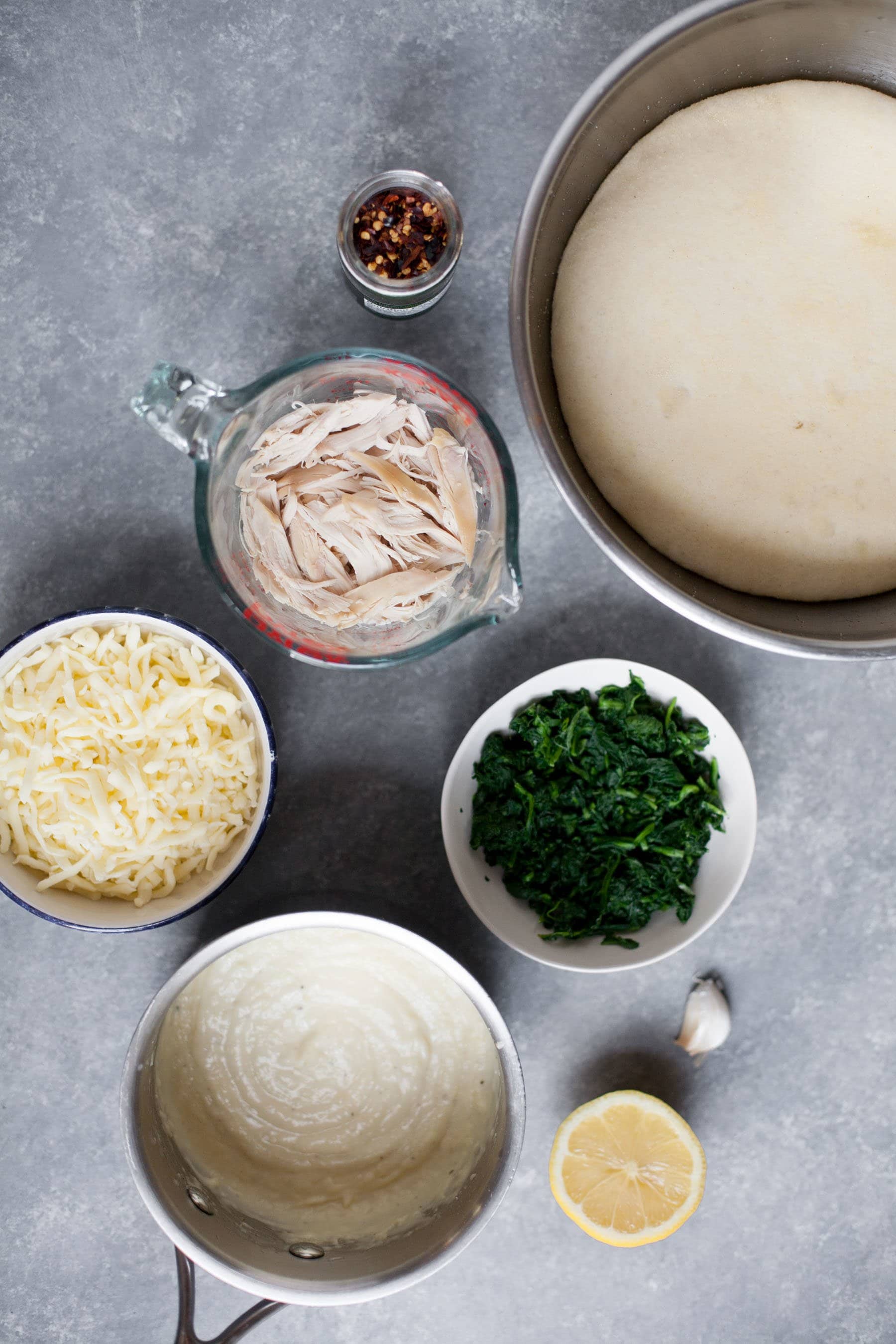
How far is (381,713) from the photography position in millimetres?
1378

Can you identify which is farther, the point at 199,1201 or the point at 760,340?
the point at 199,1201

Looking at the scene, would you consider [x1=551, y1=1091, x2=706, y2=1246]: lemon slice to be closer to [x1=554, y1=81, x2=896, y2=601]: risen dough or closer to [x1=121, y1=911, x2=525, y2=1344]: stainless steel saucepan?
[x1=121, y1=911, x2=525, y2=1344]: stainless steel saucepan

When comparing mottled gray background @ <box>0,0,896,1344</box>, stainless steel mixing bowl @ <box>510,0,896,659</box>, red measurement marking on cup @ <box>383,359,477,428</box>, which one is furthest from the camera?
mottled gray background @ <box>0,0,896,1344</box>

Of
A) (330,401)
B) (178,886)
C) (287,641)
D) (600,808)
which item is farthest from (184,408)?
(600,808)

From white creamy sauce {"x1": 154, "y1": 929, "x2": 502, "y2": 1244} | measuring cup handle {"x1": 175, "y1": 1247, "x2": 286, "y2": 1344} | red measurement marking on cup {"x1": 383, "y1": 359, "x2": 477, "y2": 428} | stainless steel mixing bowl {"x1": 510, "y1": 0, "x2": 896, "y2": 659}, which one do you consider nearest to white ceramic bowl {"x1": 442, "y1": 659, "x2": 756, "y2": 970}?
white creamy sauce {"x1": 154, "y1": 929, "x2": 502, "y2": 1244}

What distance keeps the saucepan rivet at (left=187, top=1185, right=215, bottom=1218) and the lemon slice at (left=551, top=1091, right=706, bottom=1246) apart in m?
0.47

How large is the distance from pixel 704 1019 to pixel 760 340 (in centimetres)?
94

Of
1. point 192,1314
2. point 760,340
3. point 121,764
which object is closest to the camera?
point 760,340

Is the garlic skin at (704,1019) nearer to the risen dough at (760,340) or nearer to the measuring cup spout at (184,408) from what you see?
the risen dough at (760,340)

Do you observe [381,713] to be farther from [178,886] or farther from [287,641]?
[178,886]

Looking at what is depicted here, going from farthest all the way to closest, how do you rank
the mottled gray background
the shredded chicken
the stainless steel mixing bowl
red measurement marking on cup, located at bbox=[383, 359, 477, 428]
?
the mottled gray background → red measurement marking on cup, located at bbox=[383, 359, 477, 428] → the shredded chicken → the stainless steel mixing bowl

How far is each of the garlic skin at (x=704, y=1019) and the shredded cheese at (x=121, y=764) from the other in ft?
2.33

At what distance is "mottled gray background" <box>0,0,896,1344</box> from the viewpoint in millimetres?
1356

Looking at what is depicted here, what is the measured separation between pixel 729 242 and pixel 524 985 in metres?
1.03
